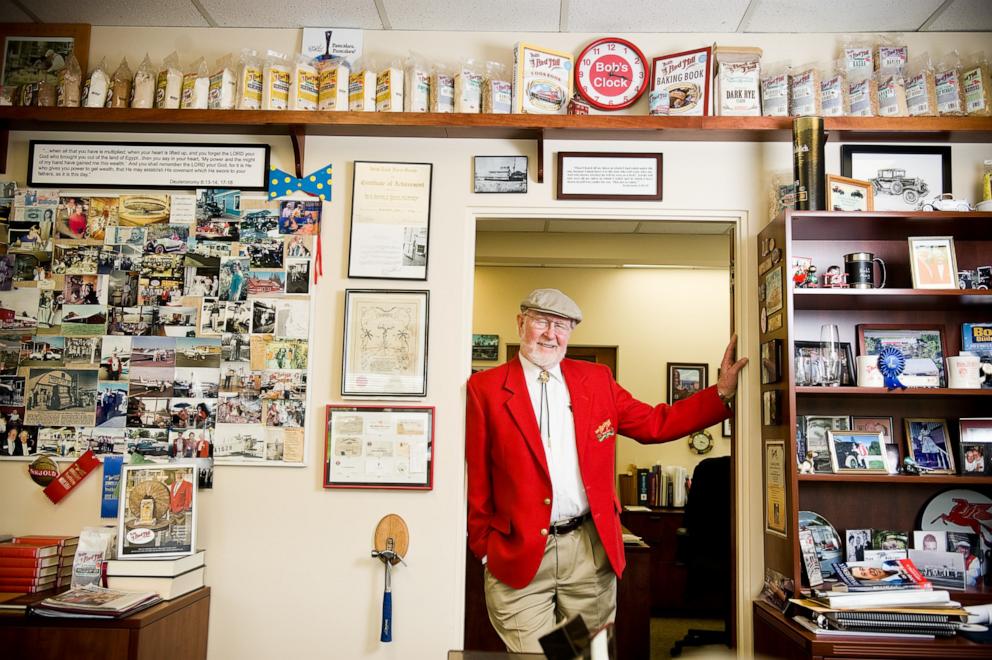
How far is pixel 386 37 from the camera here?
131 inches

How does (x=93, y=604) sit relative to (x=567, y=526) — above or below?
below

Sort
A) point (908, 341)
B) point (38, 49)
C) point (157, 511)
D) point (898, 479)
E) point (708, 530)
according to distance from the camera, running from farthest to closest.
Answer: point (708, 530) < point (38, 49) < point (908, 341) < point (157, 511) < point (898, 479)

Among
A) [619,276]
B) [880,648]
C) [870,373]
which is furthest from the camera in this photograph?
[619,276]

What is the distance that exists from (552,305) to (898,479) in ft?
4.48

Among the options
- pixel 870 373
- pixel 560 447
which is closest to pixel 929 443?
pixel 870 373

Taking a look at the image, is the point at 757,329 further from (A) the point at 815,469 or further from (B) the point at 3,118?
(B) the point at 3,118

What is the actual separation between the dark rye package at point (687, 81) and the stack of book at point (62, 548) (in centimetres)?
293

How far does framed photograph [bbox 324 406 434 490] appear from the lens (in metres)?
3.03

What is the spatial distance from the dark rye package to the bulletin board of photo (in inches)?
60.4

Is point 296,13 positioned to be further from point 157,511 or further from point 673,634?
point 673,634

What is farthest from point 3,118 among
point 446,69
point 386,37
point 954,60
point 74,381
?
point 954,60

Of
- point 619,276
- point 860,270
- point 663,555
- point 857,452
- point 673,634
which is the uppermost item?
point 619,276

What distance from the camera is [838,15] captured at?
314 centimetres

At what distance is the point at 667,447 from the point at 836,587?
12.8ft
